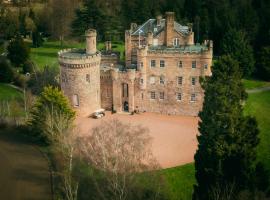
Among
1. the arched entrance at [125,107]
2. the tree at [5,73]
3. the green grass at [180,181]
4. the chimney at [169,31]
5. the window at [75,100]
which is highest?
the chimney at [169,31]

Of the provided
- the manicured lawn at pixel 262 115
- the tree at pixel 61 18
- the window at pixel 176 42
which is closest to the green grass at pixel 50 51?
the tree at pixel 61 18

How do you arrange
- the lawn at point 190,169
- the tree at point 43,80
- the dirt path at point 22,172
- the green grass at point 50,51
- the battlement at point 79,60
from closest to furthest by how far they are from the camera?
the dirt path at point 22,172 < the lawn at point 190,169 < the battlement at point 79,60 < the tree at point 43,80 < the green grass at point 50,51

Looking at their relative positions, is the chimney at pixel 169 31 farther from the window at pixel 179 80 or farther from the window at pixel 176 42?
the window at pixel 179 80

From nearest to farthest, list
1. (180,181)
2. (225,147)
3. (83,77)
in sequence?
(225,147)
(180,181)
(83,77)

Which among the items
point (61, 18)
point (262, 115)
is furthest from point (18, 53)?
point (262, 115)

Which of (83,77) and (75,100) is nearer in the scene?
(83,77)

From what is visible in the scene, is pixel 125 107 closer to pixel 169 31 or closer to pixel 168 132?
pixel 168 132
